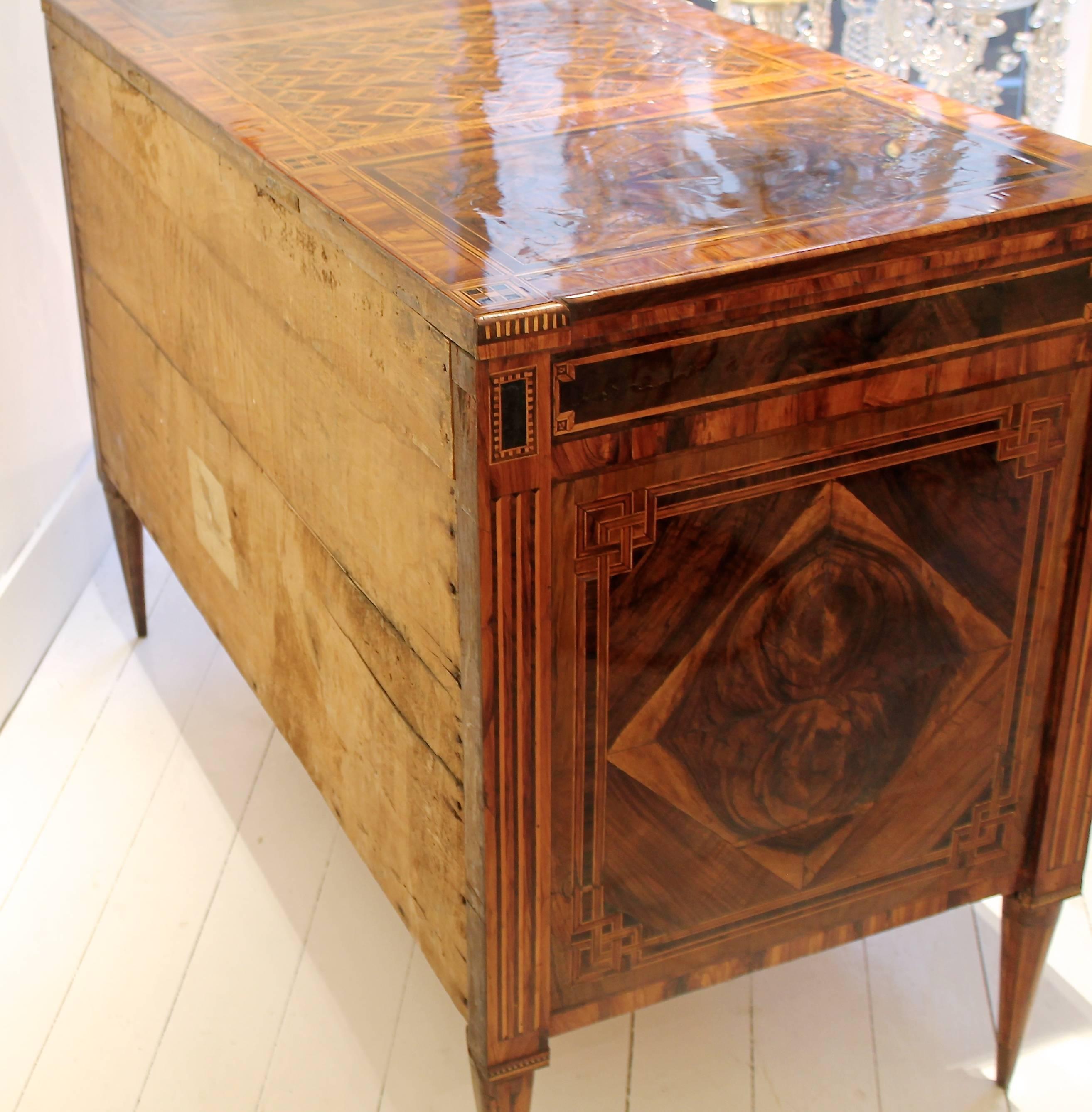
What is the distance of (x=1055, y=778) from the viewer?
53.1 inches

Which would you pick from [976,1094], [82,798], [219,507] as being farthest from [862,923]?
[82,798]

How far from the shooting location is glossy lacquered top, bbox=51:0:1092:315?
1.05 meters

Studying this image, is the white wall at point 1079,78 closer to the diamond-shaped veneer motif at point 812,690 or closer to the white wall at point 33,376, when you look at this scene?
the diamond-shaped veneer motif at point 812,690

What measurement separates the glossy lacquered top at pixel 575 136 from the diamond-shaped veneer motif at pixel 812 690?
0.24 metres

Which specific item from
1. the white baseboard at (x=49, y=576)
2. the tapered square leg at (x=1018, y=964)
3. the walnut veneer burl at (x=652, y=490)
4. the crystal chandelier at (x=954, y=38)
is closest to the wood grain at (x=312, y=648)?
the walnut veneer burl at (x=652, y=490)

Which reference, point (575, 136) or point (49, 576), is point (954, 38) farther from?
point (49, 576)

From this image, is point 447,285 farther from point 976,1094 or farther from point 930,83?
point 930,83

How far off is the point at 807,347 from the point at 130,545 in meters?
1.49

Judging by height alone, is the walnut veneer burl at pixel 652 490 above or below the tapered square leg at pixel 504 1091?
above

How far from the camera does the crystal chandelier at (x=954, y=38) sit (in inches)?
86.7

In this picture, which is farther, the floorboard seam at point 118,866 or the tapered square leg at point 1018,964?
the floorboard seam at point 118,866

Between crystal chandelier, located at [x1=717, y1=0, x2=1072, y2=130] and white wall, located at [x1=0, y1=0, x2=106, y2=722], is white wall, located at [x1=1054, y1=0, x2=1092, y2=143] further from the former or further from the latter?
white wall, located at [x1=0, y1=0, x2=106, y2=722]

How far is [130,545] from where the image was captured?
89.0 inches

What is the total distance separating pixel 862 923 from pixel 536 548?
1.89 feet
